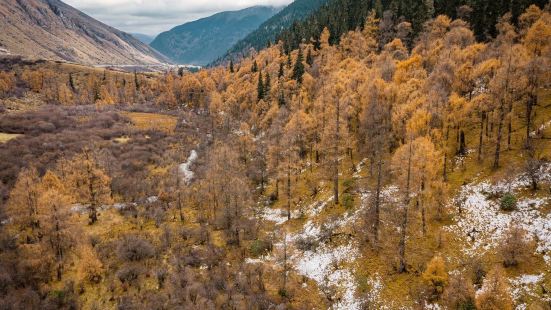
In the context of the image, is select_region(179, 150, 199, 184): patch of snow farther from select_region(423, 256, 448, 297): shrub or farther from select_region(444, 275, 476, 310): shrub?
select_region(444, 275, 476, 310): shrub

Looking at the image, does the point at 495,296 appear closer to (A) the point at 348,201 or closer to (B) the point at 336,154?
(A) the point at 348,201

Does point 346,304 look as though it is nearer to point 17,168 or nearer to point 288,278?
point 288,278

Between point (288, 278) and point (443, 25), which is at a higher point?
point (443, 25)

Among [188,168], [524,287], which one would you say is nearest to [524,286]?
[524,287]

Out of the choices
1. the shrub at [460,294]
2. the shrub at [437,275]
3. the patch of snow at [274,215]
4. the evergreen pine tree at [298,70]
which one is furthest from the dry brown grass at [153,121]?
the shrub at [460,294]

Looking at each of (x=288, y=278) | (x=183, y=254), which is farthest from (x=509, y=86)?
(x=183, y=254)

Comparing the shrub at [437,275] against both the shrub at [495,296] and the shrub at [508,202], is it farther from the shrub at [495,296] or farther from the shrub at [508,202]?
the shrub at [508,202]

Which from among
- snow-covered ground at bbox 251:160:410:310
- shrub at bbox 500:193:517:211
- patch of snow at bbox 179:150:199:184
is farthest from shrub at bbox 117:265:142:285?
shrub at bbox 500:193:517:211
